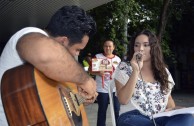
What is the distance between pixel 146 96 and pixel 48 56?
4.61 feet

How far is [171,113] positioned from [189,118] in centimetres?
17

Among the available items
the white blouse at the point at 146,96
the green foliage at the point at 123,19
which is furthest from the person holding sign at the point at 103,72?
the green foliage at the point at 123,19

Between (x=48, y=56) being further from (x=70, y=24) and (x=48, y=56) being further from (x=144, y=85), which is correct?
(x=144, y=85)

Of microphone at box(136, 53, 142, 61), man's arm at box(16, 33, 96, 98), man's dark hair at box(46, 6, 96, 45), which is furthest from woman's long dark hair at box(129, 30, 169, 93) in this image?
man's arm at box(16, 33, 96, 98)

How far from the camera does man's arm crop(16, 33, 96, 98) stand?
5.59ft

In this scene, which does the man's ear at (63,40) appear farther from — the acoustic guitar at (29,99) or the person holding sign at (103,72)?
the person holding sign at (103,72)

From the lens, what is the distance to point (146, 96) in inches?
116

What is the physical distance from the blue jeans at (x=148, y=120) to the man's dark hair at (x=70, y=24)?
0.98 metres

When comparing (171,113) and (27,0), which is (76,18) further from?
(27,0)

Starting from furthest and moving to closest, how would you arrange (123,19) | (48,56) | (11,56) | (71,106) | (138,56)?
(123,19) < (138,56) < (71,106) < (11,56) < (48,56)

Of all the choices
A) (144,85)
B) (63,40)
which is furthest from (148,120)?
(63,40)

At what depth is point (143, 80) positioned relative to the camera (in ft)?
10.0

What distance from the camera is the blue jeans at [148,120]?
2.49m

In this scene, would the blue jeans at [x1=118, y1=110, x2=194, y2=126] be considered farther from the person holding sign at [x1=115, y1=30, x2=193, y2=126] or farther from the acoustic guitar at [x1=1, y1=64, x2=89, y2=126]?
the acoustic guitar at [x1=1, y1=64, x2=89, y2=126]
